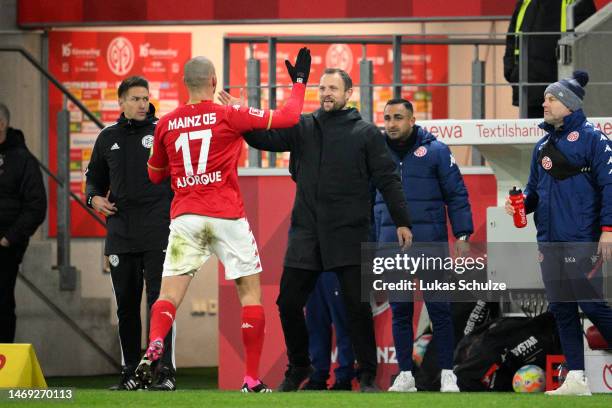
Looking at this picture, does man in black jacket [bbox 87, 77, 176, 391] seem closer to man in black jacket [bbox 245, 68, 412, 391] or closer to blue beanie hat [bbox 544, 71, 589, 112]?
man in black jacket [bbox 245, 68, 412, 391]

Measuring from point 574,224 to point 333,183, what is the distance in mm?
1412

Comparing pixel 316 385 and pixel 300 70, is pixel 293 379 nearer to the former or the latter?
pixel 316 385

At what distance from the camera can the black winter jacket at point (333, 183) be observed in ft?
28.9

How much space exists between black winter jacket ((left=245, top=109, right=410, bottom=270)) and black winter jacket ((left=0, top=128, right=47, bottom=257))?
3.33 meters

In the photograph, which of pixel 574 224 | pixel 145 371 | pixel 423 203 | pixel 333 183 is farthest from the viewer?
pixel 423 203

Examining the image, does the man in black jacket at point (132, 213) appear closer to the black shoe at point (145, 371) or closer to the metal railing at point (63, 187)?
the black shoe at point (145, 371)

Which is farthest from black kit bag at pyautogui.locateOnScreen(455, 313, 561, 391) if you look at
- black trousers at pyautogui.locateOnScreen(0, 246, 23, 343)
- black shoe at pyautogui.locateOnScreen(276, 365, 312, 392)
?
black trousers at pyautogui.locateOnScreen(0, 246, 23, 343)

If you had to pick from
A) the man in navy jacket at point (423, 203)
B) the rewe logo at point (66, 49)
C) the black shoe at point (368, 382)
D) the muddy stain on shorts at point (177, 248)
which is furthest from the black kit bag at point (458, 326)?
the rewe logo at point (66, 49)

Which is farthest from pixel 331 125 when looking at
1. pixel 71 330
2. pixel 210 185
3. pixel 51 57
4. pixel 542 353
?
pixel 51 57

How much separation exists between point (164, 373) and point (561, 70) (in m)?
3.80

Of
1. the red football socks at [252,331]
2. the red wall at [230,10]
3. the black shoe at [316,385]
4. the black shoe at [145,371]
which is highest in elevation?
the red wall at [230,10]

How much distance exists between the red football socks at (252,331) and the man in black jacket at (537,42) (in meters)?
3.79

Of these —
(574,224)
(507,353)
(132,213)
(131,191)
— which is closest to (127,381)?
(132,213)

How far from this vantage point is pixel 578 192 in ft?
28.7
